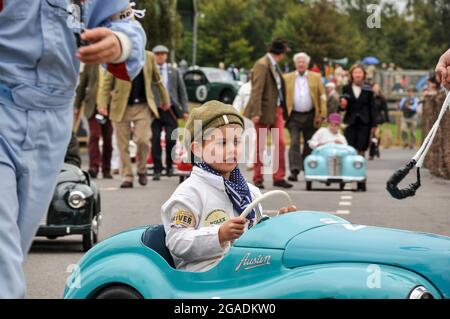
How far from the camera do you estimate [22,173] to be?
162 inches

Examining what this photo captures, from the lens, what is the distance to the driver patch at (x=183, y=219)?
580cm

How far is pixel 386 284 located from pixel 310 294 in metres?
0.30

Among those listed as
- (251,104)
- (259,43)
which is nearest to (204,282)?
(251,104)

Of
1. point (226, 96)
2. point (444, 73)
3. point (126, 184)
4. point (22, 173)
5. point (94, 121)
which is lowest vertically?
point (226, 96)

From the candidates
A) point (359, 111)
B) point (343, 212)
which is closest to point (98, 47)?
point (343, 212)

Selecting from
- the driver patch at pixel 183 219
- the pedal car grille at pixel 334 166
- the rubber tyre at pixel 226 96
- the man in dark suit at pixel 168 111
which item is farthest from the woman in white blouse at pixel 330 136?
the rubber tyre at pixel 226 96

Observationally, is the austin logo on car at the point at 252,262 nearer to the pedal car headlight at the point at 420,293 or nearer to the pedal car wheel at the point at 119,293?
the pedal car wheel at the point at 119,293

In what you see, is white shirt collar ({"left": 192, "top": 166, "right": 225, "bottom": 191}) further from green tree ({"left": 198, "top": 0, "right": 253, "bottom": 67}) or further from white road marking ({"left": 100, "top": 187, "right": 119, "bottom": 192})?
green tree ({"left": 198, "top": 0, "right": 253, "bottom": 67})

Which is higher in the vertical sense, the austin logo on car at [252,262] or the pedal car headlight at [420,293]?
the austin logo on car at [252,262]

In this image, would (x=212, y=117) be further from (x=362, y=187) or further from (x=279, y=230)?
(x=362, y=187)

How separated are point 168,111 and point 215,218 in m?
13.6

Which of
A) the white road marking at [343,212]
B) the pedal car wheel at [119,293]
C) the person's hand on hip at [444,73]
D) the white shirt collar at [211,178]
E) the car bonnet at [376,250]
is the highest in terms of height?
the person's hand on hip at [444,73]
